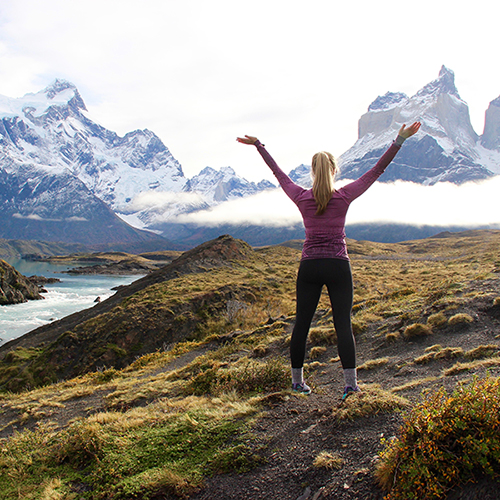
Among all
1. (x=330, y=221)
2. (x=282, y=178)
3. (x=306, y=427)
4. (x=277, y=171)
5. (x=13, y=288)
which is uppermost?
(x=277, y=171)

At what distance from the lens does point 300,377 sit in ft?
17.5

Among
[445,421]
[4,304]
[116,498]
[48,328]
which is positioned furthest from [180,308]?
[4,304]

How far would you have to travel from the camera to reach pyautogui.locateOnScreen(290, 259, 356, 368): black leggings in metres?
4.47

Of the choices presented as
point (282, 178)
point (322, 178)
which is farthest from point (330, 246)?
point (282, 178)

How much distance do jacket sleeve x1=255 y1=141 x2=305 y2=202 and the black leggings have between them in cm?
107

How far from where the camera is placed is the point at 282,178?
5258mm

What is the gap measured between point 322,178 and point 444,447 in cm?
323

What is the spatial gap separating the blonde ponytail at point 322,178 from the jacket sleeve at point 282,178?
1.08 feet

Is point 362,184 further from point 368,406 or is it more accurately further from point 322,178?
point 368,406

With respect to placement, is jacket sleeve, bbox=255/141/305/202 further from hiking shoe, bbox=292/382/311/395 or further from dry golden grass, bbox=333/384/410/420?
hiking shoe, bbox=292/382/311/395

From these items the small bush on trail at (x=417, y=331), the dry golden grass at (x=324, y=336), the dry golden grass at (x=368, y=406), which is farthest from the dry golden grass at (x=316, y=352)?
the dry golden grass at (x=368, y=406)

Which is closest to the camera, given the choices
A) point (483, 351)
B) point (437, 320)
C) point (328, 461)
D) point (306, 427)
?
point (328, 461)

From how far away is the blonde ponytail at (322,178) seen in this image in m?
4.47

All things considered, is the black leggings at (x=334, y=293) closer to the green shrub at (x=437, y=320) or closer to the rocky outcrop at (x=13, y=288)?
the green shrub at (x=437, y=320)
